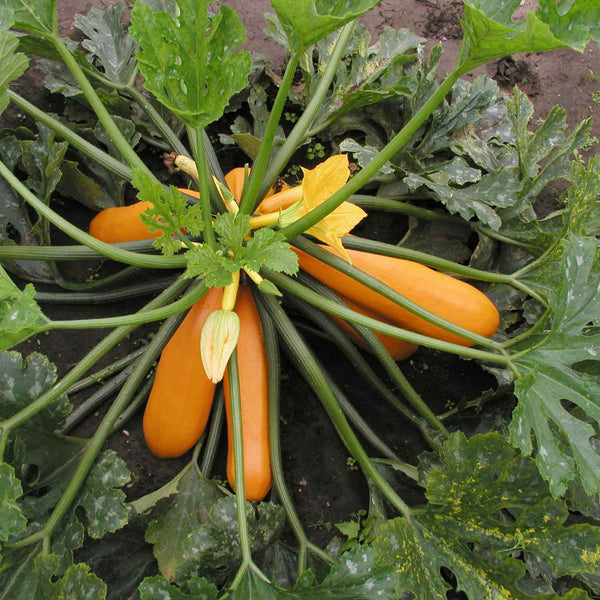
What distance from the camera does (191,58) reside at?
1394 mm

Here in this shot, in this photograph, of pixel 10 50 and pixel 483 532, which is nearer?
pixel 10 50

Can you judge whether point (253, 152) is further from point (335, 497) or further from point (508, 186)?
point (335, 497)

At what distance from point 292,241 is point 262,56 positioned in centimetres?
96

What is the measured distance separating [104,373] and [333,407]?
854 millimetres

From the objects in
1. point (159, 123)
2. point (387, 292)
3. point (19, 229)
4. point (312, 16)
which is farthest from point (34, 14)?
point (387, 292)

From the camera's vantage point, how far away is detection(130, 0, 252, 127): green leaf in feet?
4.45

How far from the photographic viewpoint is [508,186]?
6.83ft

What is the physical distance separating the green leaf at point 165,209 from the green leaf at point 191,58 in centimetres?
17

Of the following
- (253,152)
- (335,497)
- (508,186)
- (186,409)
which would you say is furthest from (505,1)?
(335,497)

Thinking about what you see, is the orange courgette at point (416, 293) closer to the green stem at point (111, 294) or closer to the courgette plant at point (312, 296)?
the courgette plant at point (312, 296)

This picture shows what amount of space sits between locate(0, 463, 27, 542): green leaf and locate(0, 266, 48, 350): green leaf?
0.32 metres

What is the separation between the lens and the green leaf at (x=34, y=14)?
170 centimetres

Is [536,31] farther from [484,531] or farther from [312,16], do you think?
[484,531]

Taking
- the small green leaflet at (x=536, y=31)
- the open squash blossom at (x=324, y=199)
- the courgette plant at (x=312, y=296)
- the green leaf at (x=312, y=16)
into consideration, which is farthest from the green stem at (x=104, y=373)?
the small green leaflet at (x=536, y=31)
